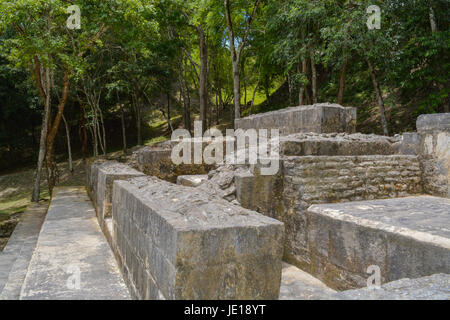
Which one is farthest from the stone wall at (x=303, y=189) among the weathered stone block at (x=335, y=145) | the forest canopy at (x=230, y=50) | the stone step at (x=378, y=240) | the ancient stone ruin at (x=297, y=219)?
the forest canopy at (x=230, y=50)

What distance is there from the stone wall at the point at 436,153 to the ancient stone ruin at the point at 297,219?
0.02m

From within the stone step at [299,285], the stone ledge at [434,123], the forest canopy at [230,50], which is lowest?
the stone step at [299,285]

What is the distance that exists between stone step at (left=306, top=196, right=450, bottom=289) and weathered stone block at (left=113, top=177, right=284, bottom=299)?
1.89m

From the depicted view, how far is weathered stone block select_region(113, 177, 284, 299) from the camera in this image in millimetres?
1807

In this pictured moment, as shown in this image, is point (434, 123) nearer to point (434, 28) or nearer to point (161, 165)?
point (161, 165)

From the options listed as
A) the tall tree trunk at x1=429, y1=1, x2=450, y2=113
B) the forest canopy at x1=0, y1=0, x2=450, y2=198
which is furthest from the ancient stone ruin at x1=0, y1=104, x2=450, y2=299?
the tall tree trunk at x1=429, y1=1, x2=450, y2=113

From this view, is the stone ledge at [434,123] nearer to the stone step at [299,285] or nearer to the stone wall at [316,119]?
the stone wall at [316,119]

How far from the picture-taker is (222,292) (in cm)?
188

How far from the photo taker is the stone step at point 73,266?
279 cm

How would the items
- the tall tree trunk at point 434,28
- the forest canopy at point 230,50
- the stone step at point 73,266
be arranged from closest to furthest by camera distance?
1. the stone step at point 73,266
2. the forest canopy at point 230,50
3. the tall tree trunk at point 434,28

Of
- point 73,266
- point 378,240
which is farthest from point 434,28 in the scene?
point 73,266

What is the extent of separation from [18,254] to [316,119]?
227 inches
